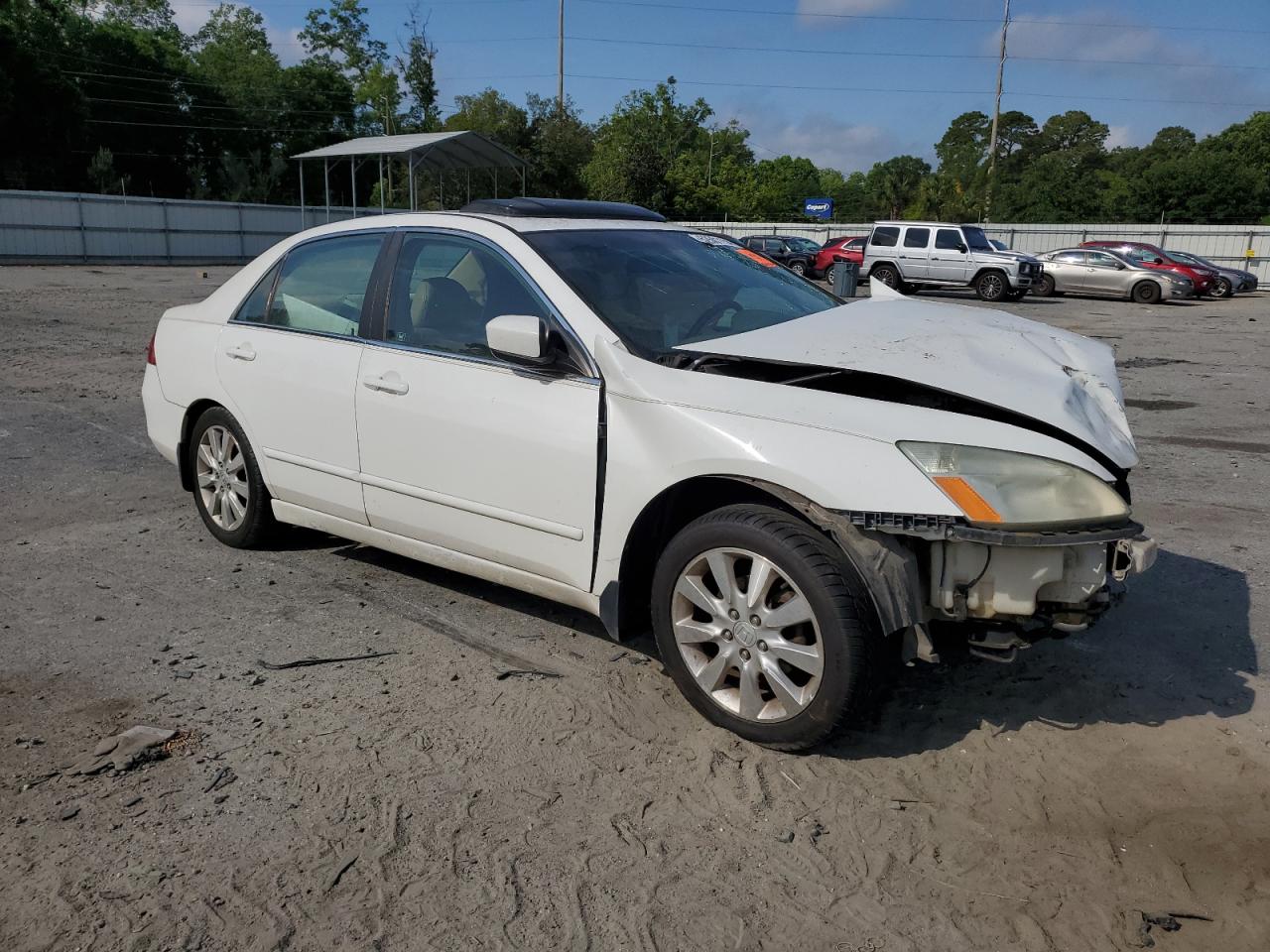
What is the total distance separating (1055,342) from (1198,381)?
29.9ft

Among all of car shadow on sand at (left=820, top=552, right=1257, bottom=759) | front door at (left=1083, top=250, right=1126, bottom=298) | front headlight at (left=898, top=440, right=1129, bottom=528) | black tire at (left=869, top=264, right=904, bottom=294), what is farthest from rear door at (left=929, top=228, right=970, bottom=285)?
front headlight at (left=898, top=440, right=1129, bottom=528)

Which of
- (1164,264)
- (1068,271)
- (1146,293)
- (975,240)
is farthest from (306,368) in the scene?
(1164,264)

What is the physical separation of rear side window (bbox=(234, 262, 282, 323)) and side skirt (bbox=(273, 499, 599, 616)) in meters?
0.89

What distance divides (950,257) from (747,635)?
82.8 feet

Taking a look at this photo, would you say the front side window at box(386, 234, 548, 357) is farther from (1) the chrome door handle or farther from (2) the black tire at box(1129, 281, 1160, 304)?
(2) the black tire at box(1129, 281, 1160, 304)

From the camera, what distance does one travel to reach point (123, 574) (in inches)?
192

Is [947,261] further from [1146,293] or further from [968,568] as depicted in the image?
[968,568]

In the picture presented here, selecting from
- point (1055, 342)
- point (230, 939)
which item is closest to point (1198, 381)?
point (1055, 342)

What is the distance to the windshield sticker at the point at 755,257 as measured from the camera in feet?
15.8

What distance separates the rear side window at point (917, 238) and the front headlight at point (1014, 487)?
2531 cm

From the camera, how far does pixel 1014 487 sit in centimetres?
300

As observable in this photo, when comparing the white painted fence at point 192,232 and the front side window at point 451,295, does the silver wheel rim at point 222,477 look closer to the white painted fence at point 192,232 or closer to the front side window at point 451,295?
the front side window at point 451,295

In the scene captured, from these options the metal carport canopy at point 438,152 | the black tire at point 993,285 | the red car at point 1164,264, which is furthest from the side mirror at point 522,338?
the red car at point 1164,264

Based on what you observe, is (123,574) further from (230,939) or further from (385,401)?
(230,939)
